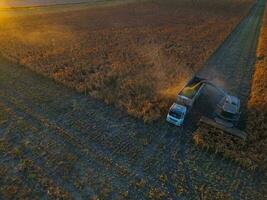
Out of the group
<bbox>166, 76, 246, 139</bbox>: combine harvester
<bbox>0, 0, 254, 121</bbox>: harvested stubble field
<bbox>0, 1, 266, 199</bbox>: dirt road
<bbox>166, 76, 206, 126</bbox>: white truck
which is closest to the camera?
<bbox>0, 1, 266, 199</bbox>: dirt road

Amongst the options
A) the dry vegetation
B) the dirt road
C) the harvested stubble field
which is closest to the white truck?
the dirt road

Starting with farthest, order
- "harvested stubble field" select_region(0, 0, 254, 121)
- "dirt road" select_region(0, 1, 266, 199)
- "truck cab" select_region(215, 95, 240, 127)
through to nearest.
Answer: "harvested stubble field" select_region(0, 0, 254, 121)
"truck cab" select_region(215, 95, 240, 127)
"dirt road" select_region(0, 1, 266, 199)

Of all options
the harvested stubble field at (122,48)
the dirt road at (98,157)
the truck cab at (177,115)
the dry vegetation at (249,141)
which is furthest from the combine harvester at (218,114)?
the harvested stubble field at (122,48)

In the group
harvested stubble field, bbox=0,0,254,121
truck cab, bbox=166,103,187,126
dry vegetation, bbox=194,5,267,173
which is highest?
truck cab, bbox=166,103,187,126

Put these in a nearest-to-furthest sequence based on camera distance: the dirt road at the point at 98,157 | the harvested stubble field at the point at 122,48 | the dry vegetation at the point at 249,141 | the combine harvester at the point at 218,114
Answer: the dirt road at the point at 98,157 < the dry vegetation at the point at 249,141 < the combine harvester at the point at 218,114 < the harvested stubble field at the point at 122,48

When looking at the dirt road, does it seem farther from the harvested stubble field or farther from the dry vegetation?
the harvested stubble field

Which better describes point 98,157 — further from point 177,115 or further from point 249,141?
point 249,141

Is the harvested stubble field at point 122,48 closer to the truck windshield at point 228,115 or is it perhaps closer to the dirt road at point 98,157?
the dirt road at point 98,157
